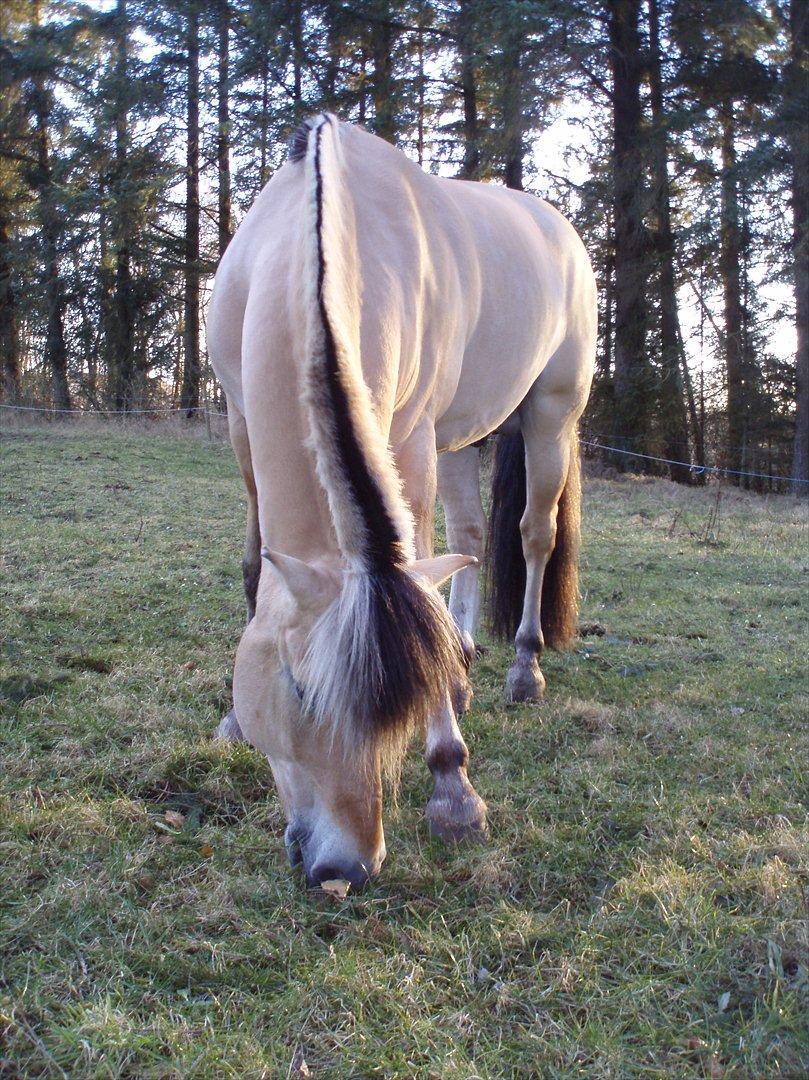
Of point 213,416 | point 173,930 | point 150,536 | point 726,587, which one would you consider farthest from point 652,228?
point 173,930

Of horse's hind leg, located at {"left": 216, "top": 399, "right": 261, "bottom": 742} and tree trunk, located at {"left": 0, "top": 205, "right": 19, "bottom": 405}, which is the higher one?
tree trunk, located at {"left": 0, "top": 205, "right": 19, "bottom": 405}

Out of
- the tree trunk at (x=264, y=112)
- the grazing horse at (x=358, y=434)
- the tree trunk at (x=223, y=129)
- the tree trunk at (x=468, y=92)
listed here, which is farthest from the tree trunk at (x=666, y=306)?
the grazing horse at (x=358, y=434)

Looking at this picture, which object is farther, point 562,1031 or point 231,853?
point 231,853

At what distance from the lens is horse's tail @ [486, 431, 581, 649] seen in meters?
4.30

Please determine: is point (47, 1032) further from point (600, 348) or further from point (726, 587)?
point (600, 348)

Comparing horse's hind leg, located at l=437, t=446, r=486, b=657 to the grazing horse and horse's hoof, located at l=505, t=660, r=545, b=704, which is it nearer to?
horse's hoof, located at l=505, t=660, r=545, b=704

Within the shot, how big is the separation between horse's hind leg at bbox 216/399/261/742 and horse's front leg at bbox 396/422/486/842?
2.03 feet

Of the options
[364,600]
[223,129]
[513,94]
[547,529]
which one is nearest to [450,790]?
[364,600]

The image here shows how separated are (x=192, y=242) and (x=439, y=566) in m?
16.4

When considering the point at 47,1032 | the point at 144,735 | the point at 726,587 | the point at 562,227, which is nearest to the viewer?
the point at 47,1032

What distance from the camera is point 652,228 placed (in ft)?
46.2

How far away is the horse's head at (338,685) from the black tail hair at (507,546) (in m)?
2.41

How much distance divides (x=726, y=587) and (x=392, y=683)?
486 centimetres

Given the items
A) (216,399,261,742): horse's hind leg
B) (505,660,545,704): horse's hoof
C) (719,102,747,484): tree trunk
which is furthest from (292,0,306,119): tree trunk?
(505,660,545,704): horse's hoof
